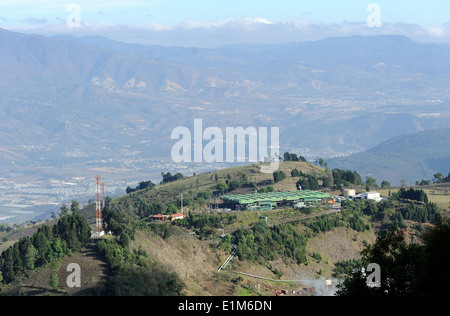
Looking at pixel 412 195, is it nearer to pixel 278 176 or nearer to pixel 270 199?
pixel 270 199

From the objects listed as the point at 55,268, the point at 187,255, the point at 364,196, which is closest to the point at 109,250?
the point at 55,268

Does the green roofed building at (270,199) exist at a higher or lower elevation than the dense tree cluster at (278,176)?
lower

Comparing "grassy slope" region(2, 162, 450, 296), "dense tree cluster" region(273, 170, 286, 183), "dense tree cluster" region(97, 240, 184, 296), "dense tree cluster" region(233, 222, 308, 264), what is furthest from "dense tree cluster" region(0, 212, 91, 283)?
"dense tree cluster" region(273, 170, 286, 183)

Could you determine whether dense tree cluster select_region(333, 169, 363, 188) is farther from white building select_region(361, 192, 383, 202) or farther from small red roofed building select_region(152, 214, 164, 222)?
small red roofed building select_region(152, 214, 164, 222)

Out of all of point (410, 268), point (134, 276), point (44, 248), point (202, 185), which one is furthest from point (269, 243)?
point (202, 185)

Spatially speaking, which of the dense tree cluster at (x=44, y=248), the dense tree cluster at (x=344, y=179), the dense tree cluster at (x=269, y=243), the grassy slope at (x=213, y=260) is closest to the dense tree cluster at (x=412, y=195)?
the grassy slope at (x=213, y=260)

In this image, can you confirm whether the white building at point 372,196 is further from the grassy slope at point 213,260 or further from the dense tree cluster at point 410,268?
the dense tree cluster at point 410,268

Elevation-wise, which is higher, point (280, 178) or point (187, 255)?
point (280, 178)
